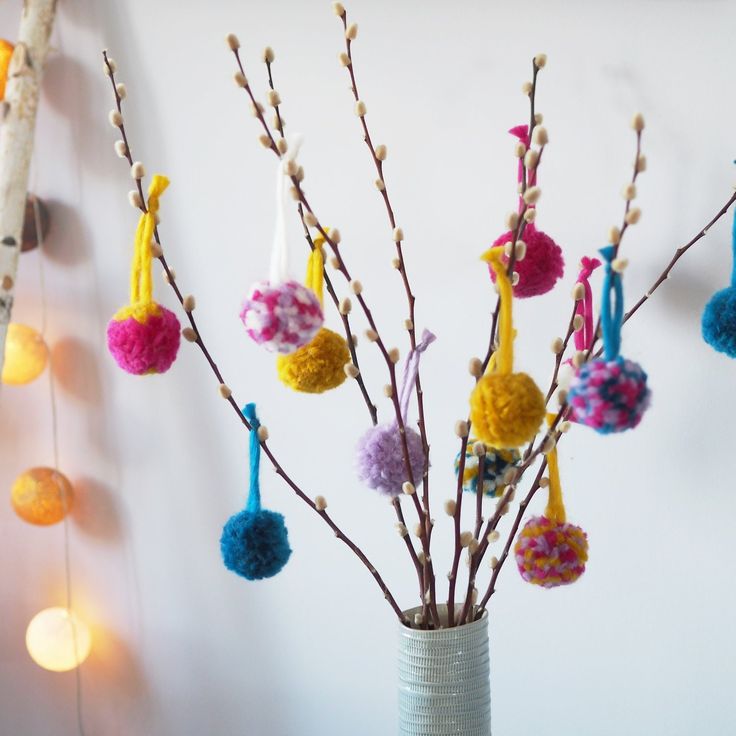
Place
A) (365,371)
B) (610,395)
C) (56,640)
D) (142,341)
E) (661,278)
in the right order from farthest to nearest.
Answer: (56,640)
(365,371)
(661,278)
(142,341)
(610,395)

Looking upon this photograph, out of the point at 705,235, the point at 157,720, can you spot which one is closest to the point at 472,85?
the point at 705,235

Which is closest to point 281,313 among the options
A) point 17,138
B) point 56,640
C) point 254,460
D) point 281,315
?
point 281,315

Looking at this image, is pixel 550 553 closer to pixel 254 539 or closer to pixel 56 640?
pixel 254 539

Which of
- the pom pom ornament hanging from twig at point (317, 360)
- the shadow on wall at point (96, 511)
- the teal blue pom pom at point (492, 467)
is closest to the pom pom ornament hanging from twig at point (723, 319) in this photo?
the teal blue pom pom at point (492, 467)

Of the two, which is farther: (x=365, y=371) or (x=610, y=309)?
(x=365, y=371)

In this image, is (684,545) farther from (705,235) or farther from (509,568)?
(705,235)

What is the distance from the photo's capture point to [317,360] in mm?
928

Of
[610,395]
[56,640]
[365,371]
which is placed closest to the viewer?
[610,395]

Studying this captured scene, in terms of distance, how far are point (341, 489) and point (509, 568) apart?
24cm

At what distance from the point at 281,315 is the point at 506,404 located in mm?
206

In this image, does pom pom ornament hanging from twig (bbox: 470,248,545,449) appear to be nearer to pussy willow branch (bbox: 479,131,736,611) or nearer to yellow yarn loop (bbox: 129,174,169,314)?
pussy willow branch (bbox: 479,131,736,611)

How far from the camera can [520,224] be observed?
86cm

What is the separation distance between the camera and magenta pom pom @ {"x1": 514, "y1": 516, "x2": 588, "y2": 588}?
0.95 metres

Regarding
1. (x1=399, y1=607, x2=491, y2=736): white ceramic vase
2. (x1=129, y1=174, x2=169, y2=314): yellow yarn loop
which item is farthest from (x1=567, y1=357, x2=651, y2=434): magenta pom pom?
(x1=129, y1=174, x2=169, y2=314): yellow yarn loop
